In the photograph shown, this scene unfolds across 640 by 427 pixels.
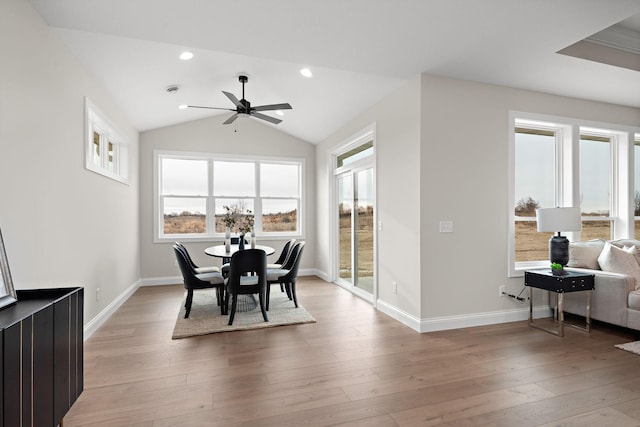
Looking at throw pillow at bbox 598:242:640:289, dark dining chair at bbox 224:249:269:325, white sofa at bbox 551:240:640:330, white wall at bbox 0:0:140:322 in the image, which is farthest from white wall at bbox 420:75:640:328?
white wall at bbox 0:0:140:322

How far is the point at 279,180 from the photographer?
22.6 ft

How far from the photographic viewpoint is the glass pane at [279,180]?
6.79 m

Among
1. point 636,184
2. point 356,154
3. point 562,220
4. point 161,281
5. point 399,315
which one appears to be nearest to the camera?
point 562,220

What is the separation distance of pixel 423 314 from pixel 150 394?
2.56 metres

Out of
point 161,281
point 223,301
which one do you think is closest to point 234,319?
point 223,301

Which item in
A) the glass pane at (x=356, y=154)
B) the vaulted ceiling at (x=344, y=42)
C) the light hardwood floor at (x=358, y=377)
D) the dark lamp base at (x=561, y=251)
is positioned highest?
the vaulted ceiling at (x=344, y=42)

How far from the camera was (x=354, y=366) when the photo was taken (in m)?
2.75

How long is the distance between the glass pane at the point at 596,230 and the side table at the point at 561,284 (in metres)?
1.19

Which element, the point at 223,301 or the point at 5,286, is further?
the point at 223,301

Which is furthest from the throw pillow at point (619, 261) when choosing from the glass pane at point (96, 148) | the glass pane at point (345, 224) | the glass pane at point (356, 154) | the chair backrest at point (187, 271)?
the glass pane at point (96, 148)

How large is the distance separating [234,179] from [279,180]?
89 centimetres

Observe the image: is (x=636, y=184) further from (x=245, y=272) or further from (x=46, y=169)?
(x=46, y=169)

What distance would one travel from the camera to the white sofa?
11.1 feet

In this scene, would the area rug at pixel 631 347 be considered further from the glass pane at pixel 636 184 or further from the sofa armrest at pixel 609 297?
the glass pane at pixel 636 184
